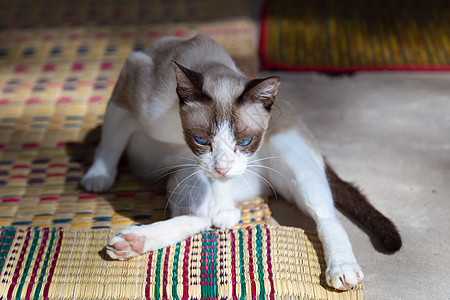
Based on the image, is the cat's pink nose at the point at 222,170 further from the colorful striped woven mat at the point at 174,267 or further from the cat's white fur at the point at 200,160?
the colorful striped woven mat at the point at 174,267

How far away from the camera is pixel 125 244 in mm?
1864

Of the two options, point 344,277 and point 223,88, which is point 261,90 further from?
point 344,277

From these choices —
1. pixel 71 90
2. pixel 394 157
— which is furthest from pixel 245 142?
pixel 71 90

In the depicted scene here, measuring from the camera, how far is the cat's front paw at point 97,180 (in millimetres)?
2340

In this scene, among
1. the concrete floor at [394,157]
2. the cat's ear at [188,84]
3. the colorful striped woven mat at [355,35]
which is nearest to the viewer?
the cat's ear at [188,84]

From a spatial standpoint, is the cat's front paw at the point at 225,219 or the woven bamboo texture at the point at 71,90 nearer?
the cat's front paw at the point at 225,219

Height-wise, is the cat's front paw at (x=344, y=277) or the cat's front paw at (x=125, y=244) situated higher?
the cat's front paw at (x=344, y=277)

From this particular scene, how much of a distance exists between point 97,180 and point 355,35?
2.10m

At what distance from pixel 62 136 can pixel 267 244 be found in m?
1.25

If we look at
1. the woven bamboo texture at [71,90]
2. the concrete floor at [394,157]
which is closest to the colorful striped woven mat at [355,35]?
the concrete floor at [394,157]

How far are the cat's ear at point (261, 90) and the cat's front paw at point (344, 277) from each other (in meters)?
0.57

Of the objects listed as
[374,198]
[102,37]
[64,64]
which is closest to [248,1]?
[102,37]

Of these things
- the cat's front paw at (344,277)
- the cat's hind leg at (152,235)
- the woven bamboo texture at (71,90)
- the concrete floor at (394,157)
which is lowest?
the woven bamboo texture at (71,90)

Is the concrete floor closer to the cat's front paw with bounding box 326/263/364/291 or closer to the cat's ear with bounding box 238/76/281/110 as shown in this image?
the cat's front paw with bounding box 326/263/364/291
